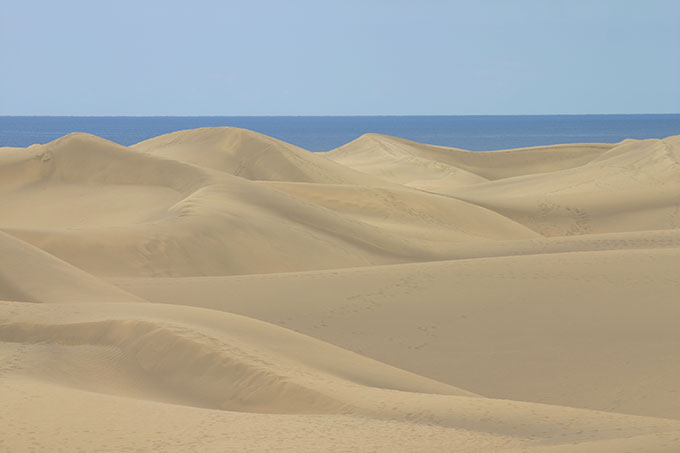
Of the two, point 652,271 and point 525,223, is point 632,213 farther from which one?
point 652,271

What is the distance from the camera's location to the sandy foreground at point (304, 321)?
6.66 meters

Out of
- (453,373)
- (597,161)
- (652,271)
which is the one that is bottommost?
(453,373)

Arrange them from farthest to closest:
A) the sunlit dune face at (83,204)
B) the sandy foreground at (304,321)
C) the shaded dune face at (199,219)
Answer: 1. the sunlit dune face at (83,204)
2. the shaded dune face at (199,219)
3. the sandy foreground at (304,321)

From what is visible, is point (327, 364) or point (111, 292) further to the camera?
point (111, 292)

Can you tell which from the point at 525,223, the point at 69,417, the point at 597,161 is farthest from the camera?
the point at 597,161

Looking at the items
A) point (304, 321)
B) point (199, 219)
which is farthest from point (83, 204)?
point (304, 321)

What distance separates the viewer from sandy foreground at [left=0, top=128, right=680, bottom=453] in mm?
6656

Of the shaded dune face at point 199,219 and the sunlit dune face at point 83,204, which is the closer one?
the shaded dune face at point 199,219

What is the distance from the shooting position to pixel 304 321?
12.4 m

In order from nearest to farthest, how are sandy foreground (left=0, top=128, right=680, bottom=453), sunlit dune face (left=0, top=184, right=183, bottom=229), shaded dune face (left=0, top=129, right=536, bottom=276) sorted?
1. sandy foreground (left=0, top=128, right=680, bottom=453)
2. shaded dune face (left=0, top=129, right=536, bottom=276)
3. sunlit dune face (left=0, top=184, right=183, bottom=229)

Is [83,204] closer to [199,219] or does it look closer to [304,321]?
[199,219]

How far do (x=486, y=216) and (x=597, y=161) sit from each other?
48.3ft

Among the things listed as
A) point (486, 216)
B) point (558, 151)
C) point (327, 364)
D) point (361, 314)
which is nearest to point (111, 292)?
point (361, 314)

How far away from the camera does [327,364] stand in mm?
9094
